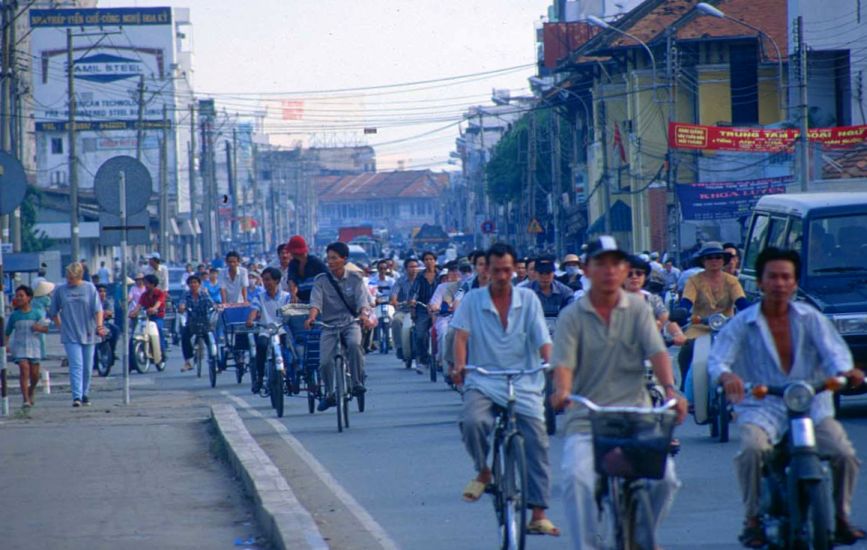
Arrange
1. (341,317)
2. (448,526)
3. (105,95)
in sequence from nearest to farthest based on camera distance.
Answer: (448,526), (341,317), (105,95)

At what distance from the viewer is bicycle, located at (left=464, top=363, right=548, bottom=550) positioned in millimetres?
7828

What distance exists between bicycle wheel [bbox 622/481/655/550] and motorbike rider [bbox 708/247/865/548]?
537 millimetres

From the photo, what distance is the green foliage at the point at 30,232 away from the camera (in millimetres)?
54344

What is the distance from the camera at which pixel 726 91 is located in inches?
2031

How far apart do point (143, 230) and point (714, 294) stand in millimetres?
8058

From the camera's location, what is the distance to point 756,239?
16.4 meters

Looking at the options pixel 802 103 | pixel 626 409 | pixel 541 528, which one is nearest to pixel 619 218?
pixel 802 103

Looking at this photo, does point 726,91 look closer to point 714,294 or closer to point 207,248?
point 207,248

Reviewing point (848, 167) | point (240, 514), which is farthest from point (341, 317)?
point (848, 167)

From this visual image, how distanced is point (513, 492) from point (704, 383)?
4.65m

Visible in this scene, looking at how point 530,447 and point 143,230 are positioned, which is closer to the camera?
point 530,447

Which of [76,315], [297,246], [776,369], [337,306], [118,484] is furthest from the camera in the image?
[76,315]

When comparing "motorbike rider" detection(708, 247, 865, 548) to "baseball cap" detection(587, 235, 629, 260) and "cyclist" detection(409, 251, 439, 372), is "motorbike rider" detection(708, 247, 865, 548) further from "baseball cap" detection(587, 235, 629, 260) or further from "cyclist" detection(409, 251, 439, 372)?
"cyclist" detection(409, 251, 439, 372)

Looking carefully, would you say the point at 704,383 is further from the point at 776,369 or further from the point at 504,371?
the point at 776,369
